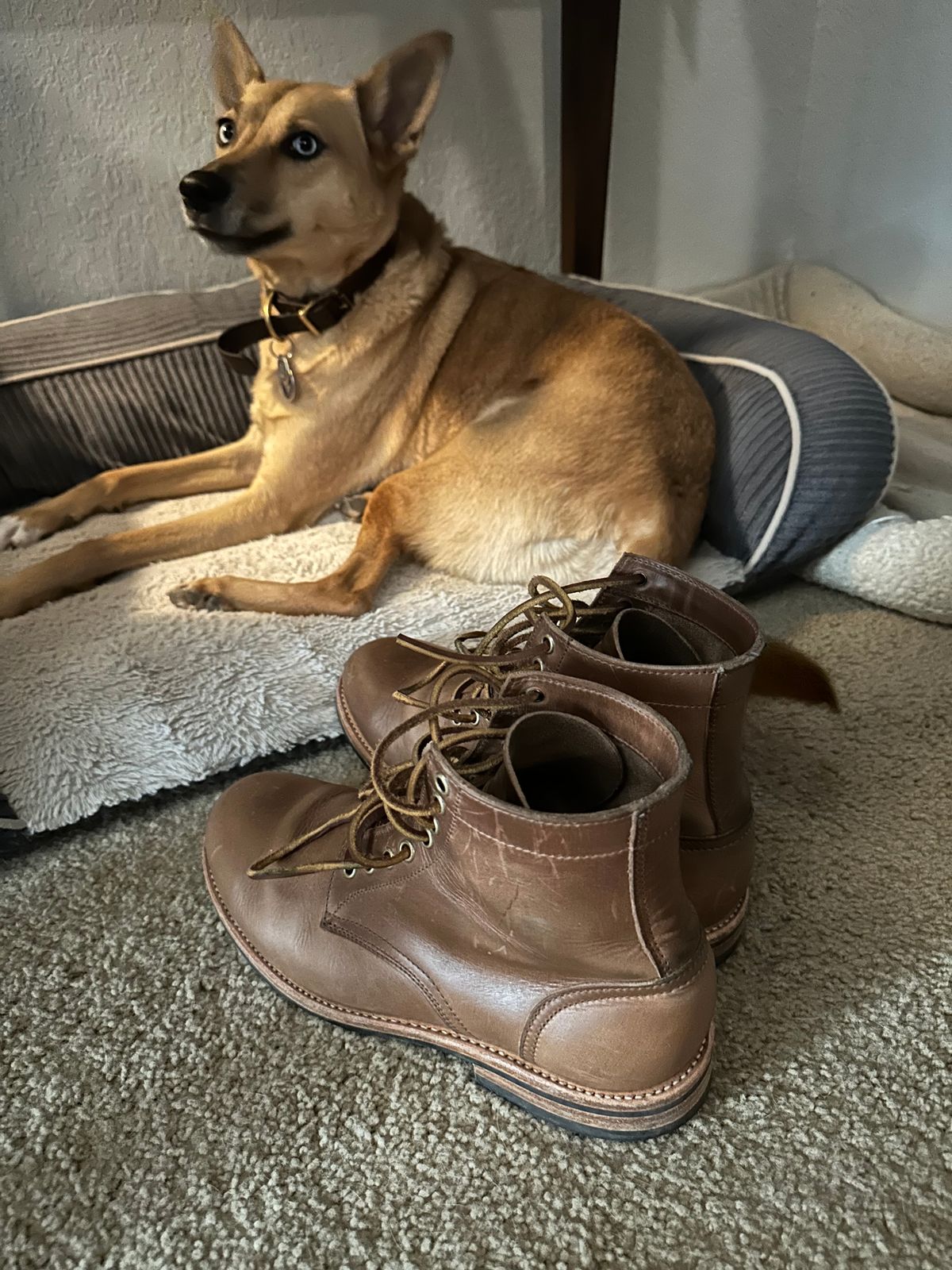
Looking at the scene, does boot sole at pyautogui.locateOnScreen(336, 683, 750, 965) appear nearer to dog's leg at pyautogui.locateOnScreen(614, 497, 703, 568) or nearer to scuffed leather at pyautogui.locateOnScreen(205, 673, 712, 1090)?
scuffed leather at pyautogui.locateOnScreen(205, 673, 712, 1090)

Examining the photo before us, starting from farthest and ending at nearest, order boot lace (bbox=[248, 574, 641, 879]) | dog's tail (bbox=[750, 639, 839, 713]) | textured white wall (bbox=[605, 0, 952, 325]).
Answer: textured white wall (bbox=[605, 0, 952, 325]), dog's tail (bbox=[750, 639, 839, 713]), boot lace (bbox=[248, 574, 641, 879])

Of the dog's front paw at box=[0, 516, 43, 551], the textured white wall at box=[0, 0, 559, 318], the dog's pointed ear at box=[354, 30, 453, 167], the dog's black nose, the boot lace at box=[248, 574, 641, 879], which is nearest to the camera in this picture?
the boot lace at box=[248, 574, 641, 879]

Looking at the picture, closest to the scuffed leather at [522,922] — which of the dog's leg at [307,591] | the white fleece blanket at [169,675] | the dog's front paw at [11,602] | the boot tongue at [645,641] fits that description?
the boot tongue at [645,641]

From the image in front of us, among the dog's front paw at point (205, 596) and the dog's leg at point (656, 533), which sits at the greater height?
the dog's leg at point (656, 533)

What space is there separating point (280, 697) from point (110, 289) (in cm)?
120

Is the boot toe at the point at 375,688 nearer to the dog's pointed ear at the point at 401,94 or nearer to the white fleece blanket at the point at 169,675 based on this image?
the white fleece blanket at the point at 169,675

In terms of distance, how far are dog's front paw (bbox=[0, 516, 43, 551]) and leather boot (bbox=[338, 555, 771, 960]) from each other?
34.3 inches

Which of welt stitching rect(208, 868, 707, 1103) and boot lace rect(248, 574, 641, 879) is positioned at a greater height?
boot lace rect(248, 574, 641, 879)

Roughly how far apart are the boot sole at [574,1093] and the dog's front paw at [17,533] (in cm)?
104

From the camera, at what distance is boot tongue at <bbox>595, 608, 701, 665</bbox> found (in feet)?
2.35

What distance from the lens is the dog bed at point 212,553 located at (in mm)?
954

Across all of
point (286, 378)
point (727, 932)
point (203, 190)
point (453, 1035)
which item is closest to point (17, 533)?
point (286, 378)

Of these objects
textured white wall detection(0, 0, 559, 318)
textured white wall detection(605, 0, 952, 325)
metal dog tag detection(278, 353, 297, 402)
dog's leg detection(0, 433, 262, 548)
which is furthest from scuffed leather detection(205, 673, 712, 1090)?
textured white wall detection(605, 0, 952, 325)

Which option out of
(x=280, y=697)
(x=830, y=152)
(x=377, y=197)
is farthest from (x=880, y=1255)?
(x=830, y=152)
